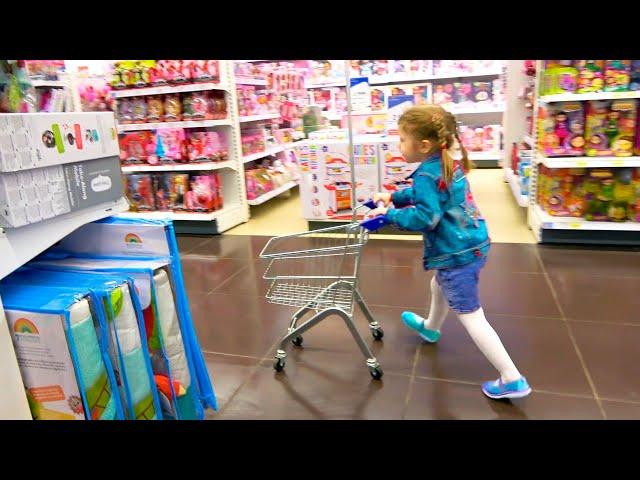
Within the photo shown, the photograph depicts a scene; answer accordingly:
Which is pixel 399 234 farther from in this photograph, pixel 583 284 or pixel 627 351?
pixel 627 351

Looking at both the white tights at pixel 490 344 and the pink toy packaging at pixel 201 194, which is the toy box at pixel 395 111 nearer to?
the pink toy packaging at pixel 201 194

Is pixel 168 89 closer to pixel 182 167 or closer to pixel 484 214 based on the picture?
pixel 182 167

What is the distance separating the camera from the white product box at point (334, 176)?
15.0 ft

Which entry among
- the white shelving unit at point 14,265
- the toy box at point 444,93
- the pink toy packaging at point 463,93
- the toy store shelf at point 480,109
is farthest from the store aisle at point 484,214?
the white shelving unit at point 14,265

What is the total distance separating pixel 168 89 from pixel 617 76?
12.7 ft

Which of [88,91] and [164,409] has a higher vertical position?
[88,91]

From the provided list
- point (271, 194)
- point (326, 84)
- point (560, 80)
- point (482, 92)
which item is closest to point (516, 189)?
point (560, 80)

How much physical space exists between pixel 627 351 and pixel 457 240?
3.89 feet

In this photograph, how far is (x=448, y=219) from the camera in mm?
2010

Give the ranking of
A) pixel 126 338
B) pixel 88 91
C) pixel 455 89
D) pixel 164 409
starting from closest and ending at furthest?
1. pixel 126 338
2. pixel 164 409
3. pixel 88 91
4. pixel 455 89

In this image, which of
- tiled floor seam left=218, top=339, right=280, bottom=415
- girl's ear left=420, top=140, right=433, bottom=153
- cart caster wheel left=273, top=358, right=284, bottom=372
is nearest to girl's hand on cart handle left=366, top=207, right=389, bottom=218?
girl's ear left=420, top=140, right=433, bottom=153

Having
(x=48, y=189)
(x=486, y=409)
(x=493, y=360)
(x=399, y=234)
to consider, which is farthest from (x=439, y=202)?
(x=399, y=234)

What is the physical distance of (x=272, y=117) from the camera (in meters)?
6.26
